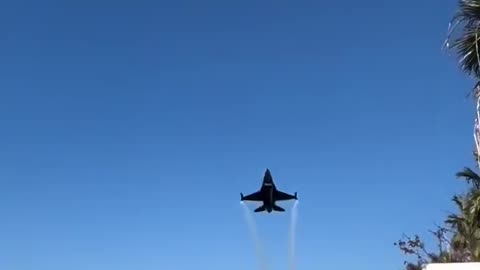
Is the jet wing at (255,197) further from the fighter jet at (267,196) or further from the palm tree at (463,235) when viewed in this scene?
the palm tree at (463,235)

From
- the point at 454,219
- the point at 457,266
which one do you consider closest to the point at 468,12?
the point at 457,266

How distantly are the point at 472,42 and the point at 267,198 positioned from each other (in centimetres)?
2448

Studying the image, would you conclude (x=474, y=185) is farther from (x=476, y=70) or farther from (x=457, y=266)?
(x=476, y=70)

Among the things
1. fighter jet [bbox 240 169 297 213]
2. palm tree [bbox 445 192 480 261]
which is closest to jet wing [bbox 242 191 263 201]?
fighter jet [bbox 240 169 297 213]

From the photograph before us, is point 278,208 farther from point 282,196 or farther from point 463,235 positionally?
point 463,235

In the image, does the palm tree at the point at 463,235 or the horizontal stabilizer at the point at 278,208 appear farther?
the horizontal stabilizer at the point at 278,208

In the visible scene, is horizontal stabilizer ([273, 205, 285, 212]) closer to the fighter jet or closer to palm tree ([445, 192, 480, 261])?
the fighter jet

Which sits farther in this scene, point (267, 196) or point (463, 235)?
point (463, 235)

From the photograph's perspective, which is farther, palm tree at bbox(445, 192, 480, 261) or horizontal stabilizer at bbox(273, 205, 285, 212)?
horizontal stabilizer at bbox(273, 205, 285, 212)

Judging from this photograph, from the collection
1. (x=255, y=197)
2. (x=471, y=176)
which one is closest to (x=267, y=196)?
(x=255, y=197)

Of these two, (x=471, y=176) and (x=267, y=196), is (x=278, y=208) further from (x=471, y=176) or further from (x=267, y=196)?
(x=471, y=176)

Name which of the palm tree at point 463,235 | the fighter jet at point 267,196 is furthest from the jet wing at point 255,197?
the palm tree at point 463,235

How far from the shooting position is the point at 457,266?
2950 centimetres

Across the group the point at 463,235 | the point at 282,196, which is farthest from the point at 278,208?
the point at 463,235
